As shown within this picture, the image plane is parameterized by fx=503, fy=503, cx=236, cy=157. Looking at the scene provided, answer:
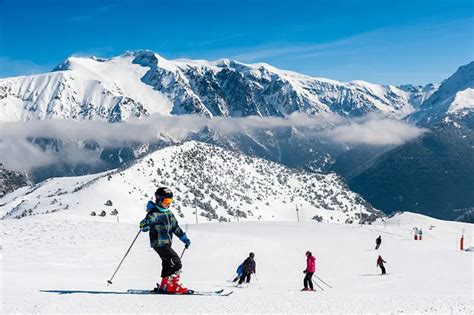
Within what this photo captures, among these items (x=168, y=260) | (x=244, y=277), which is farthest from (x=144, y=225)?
(x=244, y=277)

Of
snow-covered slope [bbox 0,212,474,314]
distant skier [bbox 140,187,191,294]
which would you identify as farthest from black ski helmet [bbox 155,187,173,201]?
snow-covered slope [bbox 0,212,474,314]

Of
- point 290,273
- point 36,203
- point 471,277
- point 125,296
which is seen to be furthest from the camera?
point 36,203

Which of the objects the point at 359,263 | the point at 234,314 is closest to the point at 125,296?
the point at 234,314

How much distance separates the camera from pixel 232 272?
2608cm

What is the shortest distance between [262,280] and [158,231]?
12.1 m

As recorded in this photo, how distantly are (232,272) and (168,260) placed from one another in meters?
14.3

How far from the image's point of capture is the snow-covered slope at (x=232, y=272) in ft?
Answer: 35.3

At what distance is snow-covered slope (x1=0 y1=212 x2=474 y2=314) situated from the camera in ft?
35.3

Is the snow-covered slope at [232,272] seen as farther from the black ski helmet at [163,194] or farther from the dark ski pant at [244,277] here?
the black ski helmet at [163,194]

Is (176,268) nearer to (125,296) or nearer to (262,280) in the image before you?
(125,296)

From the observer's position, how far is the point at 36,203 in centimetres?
17200

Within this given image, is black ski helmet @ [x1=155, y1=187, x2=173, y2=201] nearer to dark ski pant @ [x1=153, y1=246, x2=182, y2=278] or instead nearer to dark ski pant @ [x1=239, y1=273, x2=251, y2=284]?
dark ski pant @ [x1=153, y1=246, x2=182, y2=278]

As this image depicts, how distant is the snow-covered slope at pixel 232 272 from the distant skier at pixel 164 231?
69cm

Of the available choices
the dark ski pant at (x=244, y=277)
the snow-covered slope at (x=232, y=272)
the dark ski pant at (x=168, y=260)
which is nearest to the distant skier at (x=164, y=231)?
the dark ski pant at (x=168, y=260)
